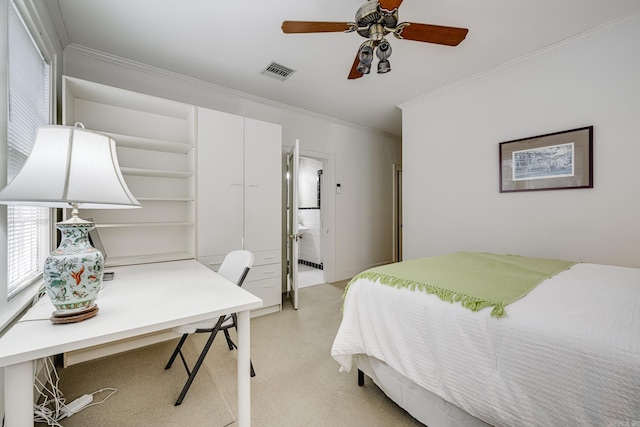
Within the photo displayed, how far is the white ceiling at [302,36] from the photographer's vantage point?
6.25ft

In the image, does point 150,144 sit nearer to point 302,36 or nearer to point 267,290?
point 302,36

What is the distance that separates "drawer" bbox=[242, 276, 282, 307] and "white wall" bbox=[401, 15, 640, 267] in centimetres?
184

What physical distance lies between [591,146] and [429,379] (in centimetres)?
248

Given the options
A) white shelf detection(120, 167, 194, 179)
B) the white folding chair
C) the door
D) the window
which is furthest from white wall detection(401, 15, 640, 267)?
the window

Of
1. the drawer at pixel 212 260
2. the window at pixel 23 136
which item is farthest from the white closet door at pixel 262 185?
the window at pixel 23 136

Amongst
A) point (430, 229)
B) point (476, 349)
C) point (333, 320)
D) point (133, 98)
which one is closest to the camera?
point (476, 349)

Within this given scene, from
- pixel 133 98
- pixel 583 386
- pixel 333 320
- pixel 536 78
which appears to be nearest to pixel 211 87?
pixel 133 98

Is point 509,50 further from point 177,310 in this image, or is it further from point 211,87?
point 177,310

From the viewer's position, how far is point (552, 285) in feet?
4.42

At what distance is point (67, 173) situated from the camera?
977mm

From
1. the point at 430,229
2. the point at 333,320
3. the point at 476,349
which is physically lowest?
the point at 333,320

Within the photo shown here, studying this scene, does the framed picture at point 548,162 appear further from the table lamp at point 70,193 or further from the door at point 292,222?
the table lamp at point 70,193

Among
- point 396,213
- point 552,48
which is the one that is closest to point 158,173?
point 552,48

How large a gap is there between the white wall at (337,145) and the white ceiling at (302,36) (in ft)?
0.51
